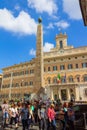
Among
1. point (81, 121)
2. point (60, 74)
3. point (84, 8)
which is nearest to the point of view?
point (81, 121)

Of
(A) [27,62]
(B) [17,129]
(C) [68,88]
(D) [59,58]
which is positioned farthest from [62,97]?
(B) [17,129]

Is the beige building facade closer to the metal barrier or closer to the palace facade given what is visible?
the palace facade

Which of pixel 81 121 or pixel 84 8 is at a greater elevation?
pixel 84 8

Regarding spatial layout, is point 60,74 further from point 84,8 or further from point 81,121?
point 81,121

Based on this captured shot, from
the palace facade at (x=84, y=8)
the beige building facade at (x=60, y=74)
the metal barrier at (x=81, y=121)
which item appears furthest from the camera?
the beige building facade at (x=60, y=74)

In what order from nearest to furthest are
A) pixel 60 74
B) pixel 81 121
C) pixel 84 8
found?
pixel 81 121 < pixel 84 8 < pixel 60 74

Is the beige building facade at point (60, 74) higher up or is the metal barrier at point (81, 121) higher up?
the beige building facade at point (60, 74)

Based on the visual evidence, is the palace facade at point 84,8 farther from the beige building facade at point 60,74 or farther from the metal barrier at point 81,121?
the beige building facade at point 60,74

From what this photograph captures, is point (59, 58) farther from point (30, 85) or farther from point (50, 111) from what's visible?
point (50, 111)

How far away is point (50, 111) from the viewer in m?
8.80

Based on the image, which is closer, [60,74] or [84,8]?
[84,8]

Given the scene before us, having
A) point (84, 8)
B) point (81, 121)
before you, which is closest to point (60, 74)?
point (84, 8)

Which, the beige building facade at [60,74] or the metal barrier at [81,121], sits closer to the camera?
the metal barrier at [81,121]

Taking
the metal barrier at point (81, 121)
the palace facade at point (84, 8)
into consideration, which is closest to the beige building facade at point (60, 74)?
the palace facade at point (84, 8)
